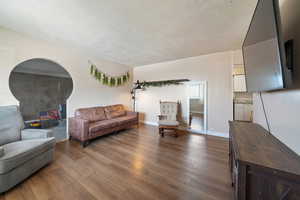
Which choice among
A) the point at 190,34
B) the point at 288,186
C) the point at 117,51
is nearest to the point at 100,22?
the point at 117,51

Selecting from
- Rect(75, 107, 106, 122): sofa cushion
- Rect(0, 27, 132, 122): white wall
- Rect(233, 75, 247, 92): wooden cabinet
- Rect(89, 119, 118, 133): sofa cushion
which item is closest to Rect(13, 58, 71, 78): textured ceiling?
Rect(0, 27, 132, 122): white wall

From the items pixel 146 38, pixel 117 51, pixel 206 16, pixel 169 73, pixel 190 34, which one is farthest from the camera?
pixel 169 73

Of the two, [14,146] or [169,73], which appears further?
[169,73]

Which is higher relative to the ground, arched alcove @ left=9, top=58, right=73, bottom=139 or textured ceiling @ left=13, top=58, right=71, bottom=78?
textured ceiling @ left=13, top=58, right=71, bottom=78

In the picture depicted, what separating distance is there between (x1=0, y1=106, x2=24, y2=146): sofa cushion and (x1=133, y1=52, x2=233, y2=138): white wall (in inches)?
156

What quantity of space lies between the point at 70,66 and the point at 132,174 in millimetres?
3399

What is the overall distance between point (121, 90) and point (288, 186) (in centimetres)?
499

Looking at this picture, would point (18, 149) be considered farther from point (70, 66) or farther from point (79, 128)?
point (70, 66)

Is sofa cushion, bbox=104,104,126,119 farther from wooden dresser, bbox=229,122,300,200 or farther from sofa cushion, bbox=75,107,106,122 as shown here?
wooden dresser, bbox=229,122,300,200

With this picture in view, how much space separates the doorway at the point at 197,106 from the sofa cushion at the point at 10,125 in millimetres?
4436

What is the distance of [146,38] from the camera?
279cm

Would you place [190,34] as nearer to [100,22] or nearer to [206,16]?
[206,16]

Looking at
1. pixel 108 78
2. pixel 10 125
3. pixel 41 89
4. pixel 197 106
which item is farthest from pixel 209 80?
pixel 41 89

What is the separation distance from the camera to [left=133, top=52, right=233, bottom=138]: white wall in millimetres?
3601
